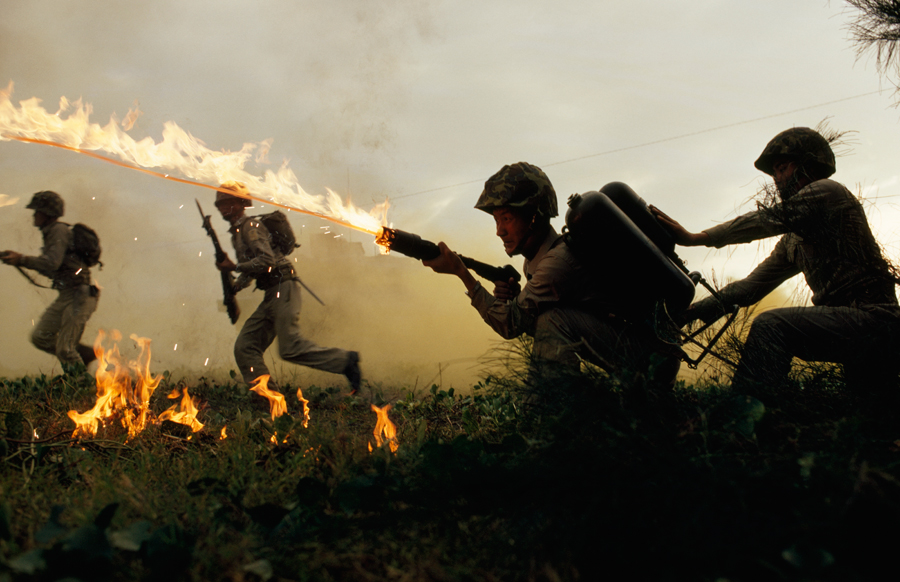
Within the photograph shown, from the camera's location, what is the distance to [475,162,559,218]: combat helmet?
377cm

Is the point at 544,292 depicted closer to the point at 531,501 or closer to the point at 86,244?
the point at 531,501

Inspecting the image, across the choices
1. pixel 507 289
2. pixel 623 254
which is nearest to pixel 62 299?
pixel 507 289

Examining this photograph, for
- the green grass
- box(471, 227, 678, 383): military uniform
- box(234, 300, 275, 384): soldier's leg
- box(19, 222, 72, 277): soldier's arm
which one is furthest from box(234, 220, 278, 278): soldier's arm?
box(471, 227, 678, 383): military uniform

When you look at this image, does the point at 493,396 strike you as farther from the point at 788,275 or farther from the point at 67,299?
the point at 67,299

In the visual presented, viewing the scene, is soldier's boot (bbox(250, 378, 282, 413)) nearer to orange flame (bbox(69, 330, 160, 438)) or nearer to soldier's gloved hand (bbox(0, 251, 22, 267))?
orange flame (bbox(69, 330, 160, 438))

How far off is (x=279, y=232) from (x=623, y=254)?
14.2 ft

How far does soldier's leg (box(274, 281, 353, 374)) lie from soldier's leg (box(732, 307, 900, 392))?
4.27 metres

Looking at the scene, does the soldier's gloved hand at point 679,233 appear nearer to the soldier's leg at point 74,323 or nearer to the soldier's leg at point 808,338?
the soldier's leg at point 808,338

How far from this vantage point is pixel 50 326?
21.0 ft

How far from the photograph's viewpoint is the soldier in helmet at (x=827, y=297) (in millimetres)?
2703

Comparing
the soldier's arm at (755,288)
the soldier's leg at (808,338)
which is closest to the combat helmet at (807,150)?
the soldier's arm at (755,288)

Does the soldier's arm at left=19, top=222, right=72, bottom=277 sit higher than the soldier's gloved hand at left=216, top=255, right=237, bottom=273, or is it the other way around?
the soldier's arm at left=19, top=222, right=72, bottom=277

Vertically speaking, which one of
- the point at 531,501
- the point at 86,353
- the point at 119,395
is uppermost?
the point at 86,353

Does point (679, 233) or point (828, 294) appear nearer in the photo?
point (828, 294)
